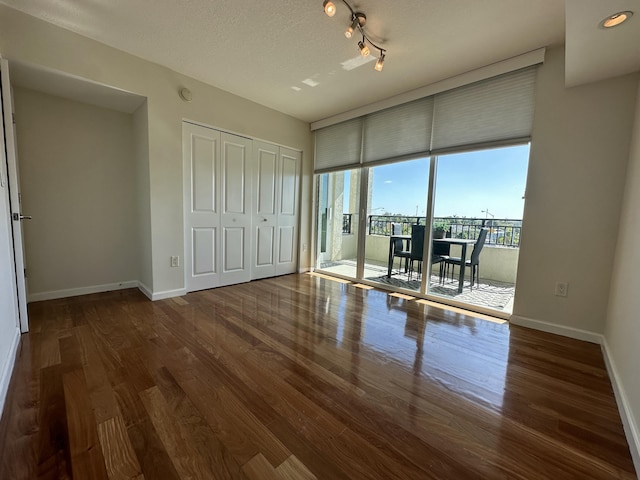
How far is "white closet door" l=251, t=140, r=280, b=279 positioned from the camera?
3.77 meters

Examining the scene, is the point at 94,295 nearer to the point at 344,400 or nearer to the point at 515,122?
the point at 344,400

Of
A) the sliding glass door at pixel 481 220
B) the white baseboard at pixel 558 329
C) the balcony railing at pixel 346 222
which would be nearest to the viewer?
the white baseboard at pixel 558 329

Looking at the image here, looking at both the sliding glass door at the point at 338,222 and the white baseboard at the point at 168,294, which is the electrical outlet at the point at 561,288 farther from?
the white baseboard at the point at 168,294

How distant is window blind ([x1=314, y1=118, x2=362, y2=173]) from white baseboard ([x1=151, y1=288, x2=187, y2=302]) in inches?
106

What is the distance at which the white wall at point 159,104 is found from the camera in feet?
6.96

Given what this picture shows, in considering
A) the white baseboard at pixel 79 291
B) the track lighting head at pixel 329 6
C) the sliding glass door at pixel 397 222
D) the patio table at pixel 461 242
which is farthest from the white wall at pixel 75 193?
the patio table at pixel 461 242

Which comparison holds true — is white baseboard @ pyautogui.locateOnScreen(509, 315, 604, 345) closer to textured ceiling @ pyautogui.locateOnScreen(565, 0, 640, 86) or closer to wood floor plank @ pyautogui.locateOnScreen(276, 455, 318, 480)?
textured ceiling @ pyautogui.locateOnScreen(565, 0, 640, 86)

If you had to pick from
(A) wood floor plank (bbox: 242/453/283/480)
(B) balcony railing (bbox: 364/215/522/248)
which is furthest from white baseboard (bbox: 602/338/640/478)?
(B) balcony railing (bbox: 364/215/522/248)

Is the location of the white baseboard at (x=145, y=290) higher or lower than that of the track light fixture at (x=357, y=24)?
lower

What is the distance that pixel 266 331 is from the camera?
7.24 ft

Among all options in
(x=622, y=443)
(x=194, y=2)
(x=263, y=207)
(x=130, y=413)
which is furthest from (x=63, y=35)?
(x=622, y=443)

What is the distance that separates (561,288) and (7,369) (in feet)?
13.2

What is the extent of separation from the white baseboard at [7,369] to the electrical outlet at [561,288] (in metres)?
3.82

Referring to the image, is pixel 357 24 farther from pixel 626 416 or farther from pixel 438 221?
pixel 626 416
